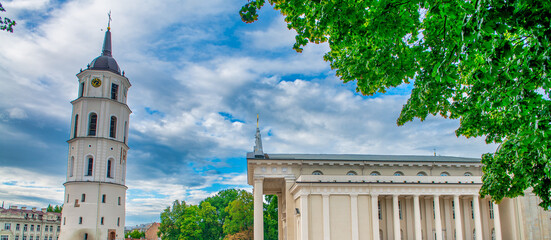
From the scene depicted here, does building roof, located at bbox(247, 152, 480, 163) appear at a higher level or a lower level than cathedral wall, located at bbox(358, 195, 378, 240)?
higher

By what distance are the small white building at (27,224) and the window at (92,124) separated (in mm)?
57380

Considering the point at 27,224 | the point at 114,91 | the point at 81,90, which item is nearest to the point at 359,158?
the point at 114,91

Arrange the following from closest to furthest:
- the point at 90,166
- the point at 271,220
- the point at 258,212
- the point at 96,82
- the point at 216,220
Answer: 1. the point at 258,212
2. the point at 90,166
3. the point at 96,82
4. the point at 271,220
5. the point at 216,220

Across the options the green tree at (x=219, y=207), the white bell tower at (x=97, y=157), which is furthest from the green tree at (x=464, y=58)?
the green tree at (x=219, y=207)

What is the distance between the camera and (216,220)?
307 ft

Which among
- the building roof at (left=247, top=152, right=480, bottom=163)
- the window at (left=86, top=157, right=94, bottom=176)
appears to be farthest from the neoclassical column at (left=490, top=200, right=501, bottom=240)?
the window at (left=86, top=157, right=94, bottom=176)

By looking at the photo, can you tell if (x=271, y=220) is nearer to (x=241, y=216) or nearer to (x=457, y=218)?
(x=241, y=216)

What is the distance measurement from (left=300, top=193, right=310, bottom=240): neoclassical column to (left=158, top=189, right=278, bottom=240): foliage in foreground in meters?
39.9

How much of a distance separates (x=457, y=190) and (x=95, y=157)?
46333 millimetres

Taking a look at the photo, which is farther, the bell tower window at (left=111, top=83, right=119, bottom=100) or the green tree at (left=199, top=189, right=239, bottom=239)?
the green tree at (left=199, top=189, right=239, bottom=239)

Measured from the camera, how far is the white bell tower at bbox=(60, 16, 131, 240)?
182 feet

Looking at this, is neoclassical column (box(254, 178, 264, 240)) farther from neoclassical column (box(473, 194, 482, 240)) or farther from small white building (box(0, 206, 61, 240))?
small white building (box(0, 206, 61, 240))

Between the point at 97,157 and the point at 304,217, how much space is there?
3505 cm

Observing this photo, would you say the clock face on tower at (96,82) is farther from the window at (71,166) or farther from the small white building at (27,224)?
the small white building at (27,224)
